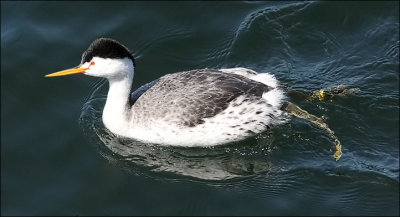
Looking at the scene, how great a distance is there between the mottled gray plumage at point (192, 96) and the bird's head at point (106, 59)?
2.06 feet

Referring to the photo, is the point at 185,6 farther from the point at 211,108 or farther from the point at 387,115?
the point at 387,115

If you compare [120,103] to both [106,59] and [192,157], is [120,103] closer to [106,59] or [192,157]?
[106,59]

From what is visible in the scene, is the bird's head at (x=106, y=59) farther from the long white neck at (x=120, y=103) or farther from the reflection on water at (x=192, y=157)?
the reflection on water at (x=192, y=157)

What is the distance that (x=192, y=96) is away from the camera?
366 inches

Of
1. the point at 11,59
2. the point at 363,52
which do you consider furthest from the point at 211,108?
the point at 11,59

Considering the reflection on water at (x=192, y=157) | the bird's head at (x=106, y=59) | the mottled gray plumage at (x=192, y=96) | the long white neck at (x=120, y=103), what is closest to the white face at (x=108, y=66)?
the bird's head at (x=106, y=59)

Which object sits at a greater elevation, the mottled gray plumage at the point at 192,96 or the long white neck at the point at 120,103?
the mottled gray plumage at the point at 192,96

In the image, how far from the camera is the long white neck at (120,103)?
949 cm

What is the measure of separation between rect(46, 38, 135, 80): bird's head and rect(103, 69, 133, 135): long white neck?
0.16 metres

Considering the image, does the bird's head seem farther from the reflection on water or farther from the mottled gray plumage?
the reflection on water

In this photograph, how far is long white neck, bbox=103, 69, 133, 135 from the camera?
374 inches

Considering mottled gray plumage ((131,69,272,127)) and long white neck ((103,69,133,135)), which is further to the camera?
long white neck ((103,69,133,135))

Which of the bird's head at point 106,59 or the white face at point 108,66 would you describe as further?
the white face at point 108,66

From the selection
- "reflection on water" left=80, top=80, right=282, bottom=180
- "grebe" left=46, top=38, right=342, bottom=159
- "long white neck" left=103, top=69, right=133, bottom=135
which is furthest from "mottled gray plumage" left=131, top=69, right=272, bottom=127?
"reflection on water" left=80, top=80, right=282, bottom=180
